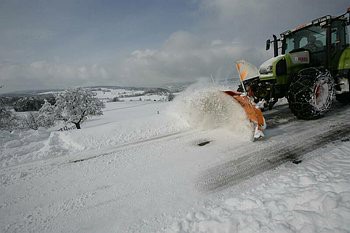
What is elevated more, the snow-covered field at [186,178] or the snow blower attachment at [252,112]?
the snow blower attachment at [252,112]

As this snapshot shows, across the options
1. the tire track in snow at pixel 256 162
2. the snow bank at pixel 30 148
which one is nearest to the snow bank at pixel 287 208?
the tire track in snow at pixel 256 162

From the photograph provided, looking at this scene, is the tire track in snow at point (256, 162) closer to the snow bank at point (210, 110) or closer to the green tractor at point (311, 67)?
the snow bank at point (210, 110)

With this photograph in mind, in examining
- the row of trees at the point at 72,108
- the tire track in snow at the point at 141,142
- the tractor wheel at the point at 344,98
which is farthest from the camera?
the row of trees at the point at 72,108

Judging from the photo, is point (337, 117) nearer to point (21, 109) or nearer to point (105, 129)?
point (105, 129)

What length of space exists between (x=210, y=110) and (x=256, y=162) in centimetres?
246

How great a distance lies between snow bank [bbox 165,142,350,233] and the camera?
6.42 ft

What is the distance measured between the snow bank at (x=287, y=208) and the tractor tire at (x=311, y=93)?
2.82 meters

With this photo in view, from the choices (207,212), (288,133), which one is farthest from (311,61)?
(207,212)

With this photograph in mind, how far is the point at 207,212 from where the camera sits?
2.33 meters

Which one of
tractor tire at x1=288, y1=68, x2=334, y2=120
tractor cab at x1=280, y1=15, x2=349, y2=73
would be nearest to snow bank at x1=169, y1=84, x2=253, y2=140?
Answer: tractor tire at x1=288, y1=68, x2=334, y2=120

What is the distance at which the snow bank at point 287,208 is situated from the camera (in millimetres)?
1958

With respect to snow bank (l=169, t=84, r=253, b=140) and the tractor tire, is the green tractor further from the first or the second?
snow bank (l=169, t=84, r=253, b=140)

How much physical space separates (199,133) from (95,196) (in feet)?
9.92

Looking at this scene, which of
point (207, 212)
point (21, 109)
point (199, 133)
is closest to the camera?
point (207, 212)
